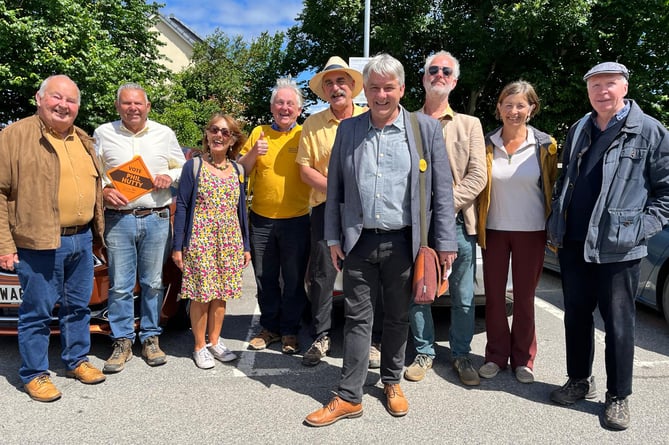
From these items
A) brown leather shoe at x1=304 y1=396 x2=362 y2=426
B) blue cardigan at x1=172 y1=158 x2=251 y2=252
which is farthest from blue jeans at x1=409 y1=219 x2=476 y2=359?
blue cardigan at x1=172 y1=158 x2=251 y2=252

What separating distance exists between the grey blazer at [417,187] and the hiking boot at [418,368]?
1.03 meters

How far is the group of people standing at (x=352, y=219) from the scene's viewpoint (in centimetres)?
279

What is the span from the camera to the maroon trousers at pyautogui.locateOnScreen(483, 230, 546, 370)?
3.32 m

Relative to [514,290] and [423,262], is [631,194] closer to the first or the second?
[514,290]

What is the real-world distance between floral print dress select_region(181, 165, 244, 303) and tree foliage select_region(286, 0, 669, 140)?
12.5 m

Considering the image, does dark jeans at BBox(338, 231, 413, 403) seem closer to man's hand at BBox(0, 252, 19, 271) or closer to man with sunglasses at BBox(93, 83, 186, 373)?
man with sunglasses at BBox(93, 83, 186, 373)

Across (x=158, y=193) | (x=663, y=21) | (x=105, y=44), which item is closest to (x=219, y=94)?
(x=105, y=44)

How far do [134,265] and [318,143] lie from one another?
5.08ft

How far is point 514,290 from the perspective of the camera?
344 cm

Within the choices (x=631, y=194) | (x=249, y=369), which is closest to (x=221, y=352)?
(x=249, y=369)

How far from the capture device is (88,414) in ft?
9.43

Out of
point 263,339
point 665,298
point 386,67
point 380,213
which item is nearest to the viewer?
point 386,67

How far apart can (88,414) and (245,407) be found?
88cm

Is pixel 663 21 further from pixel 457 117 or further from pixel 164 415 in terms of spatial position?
pixel 164 415
